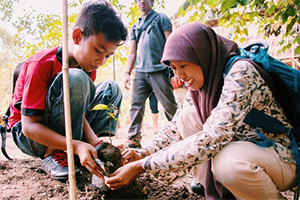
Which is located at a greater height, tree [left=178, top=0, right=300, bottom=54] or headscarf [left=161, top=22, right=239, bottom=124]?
tree [left=178, top=0, right=300, bottom=54]

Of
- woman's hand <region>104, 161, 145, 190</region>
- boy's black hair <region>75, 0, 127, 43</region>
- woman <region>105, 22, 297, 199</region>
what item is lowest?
woman's hand <region>104, 161, 145, 190</region>

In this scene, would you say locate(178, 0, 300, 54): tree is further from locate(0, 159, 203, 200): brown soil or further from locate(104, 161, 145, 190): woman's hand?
locate(0, 159, 203, 200): brown soil

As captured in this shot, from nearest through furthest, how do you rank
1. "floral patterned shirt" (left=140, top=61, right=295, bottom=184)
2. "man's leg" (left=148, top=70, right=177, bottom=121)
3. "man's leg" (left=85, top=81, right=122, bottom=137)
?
"floral patterned shirt" (left=140, top=61, right=295, bottom=184) → "man's leg" (left=85, top=81, right=122, bottom=137) → "man's leg" (left=148, top=70, right=177, bottom=121)

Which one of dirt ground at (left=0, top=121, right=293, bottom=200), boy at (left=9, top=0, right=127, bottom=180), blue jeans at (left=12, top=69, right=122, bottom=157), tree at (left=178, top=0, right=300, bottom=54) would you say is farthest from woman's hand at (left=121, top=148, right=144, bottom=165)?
tree at (left=178, top=0, right=300, bottom=54)

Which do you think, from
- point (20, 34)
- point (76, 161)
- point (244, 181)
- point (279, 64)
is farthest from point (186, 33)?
point (20, 34)

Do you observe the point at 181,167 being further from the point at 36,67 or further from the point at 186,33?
the point at 36,67

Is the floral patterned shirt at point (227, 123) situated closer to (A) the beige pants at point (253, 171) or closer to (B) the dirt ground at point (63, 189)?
(A) the beige pants at point (253, 171)

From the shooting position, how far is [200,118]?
1.75 m

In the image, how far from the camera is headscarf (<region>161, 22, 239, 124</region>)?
A: 150cm

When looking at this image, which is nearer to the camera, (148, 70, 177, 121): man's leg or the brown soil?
the brown soil

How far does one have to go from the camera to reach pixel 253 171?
4.23 feet

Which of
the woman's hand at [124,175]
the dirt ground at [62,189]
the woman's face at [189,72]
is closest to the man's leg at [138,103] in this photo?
the dirt ground at [62,189]

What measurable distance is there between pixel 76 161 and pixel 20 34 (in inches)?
159

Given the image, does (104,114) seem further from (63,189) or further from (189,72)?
(189,72)
